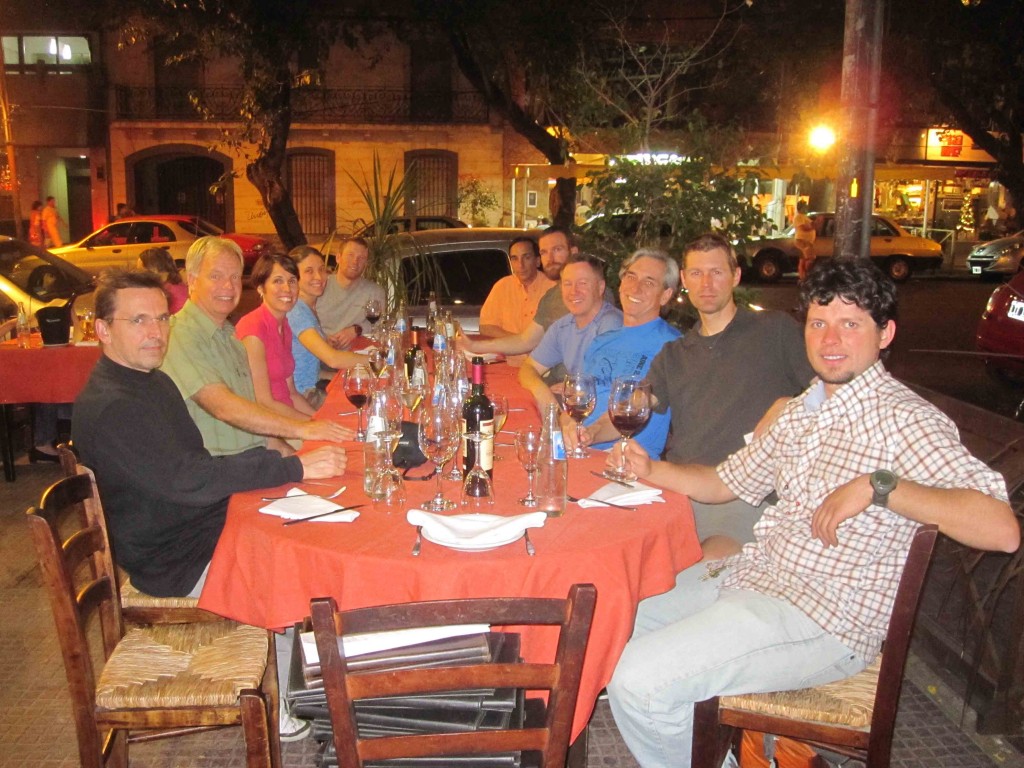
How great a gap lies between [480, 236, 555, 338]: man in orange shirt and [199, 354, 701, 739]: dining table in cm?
421

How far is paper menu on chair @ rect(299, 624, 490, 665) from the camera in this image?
7.11ft

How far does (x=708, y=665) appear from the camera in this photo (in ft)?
8.41

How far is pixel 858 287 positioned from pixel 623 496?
0.93m

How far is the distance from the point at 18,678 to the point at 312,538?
6.80 feet

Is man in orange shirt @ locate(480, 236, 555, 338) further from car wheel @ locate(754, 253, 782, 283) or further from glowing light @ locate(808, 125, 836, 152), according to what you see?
car wheel @ locate(754, 253, 782, 283)

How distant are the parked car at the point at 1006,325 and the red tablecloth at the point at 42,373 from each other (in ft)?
24.0

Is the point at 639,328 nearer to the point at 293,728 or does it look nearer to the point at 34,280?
the point at 293,728

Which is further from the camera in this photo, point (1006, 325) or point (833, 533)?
point (1006, 325)

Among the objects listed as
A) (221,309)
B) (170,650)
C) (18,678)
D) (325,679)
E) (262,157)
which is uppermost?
(262,157)

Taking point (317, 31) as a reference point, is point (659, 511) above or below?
below

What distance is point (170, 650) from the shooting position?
286 cm

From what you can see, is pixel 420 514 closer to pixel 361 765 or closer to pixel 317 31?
pixel 361 765

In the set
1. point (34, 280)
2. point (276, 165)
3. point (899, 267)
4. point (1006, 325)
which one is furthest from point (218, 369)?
point (899, 267)

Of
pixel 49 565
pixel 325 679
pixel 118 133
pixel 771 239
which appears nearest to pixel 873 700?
pixel 325 679
